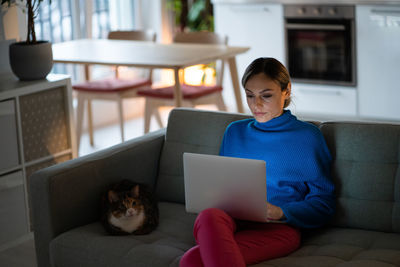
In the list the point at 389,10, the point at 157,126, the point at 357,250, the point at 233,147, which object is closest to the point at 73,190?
the point at 233,147

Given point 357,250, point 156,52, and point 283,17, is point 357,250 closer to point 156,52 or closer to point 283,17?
point 156,52

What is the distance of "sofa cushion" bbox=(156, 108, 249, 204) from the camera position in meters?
2.55

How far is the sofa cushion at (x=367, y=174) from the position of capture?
7.23 feet

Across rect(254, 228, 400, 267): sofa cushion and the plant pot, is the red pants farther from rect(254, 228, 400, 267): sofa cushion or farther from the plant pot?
the plant pot

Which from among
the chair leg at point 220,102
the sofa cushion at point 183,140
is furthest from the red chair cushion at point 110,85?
the sofa cushion at point 183,140

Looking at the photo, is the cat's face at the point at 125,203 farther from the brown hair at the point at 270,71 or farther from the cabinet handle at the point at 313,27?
the cabinet handle at the point at 313,27

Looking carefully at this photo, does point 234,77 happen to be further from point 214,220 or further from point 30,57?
point 214,220

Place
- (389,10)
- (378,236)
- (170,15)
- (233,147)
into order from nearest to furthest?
(378,236) < (233,147) < (389,10) < (170,15)

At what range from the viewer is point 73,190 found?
2365 millimetres

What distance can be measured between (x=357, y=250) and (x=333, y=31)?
323 centimetres

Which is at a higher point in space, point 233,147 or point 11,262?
point 233,147

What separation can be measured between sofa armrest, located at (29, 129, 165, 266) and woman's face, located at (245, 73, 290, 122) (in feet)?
2.01

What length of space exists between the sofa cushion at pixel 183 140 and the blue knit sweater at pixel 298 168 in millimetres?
304

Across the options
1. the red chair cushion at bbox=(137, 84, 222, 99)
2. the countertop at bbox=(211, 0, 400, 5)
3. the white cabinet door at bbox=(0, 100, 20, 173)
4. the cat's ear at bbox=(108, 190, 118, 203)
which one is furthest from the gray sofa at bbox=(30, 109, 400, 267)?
the countertop at bbox=(211, 0, 400, 5)
